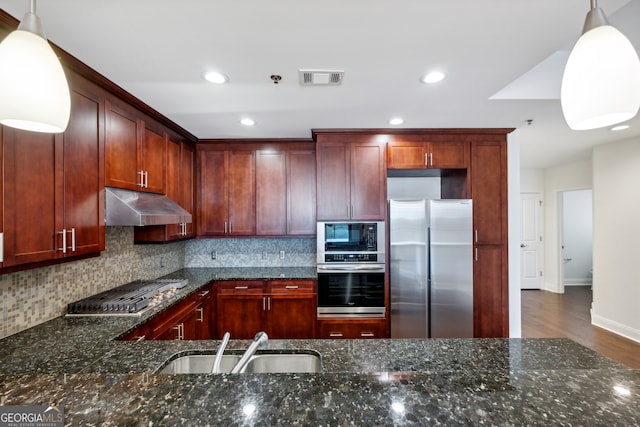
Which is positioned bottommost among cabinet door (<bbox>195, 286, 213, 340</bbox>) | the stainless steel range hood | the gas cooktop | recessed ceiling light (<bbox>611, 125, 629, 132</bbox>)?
cabinet door (<bbox>195, 286, 213, 340</bbox>)

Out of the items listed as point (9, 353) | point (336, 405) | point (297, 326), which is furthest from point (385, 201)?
point (9, 353)

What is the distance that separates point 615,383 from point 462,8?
1520 millimetres

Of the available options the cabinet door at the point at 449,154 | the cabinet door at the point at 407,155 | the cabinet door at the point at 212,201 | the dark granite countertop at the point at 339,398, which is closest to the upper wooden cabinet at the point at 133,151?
the cabinet door at the point at 212,201

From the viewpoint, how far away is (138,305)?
209 centimetres

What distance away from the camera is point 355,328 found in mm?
3098

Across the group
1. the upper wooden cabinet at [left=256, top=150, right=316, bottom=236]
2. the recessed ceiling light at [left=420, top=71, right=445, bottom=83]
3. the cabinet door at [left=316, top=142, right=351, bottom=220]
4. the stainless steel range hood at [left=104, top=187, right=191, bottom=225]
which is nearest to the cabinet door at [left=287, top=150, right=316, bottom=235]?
the upper wooden cabinet at [left=256, top=150, right=316, bottom=236]

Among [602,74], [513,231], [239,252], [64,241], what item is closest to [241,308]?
[239,252]

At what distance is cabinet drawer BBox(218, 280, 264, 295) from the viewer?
3.21m

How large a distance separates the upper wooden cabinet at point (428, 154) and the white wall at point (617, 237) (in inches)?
104

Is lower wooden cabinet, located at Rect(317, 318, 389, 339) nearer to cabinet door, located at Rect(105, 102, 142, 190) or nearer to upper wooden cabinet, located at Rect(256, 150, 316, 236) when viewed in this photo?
upper wooden cabinet, located at Rect(256, 150, 316, 236)

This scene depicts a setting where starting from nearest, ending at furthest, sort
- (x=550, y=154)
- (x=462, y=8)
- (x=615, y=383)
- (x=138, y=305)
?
(x=615, y=383) < (x=462, y=8) < (x=138, y=305) < (x=550, y=154)

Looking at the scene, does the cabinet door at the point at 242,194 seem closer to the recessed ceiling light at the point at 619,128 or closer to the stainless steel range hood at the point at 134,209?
the stainless steel range hood at the point at 134,209

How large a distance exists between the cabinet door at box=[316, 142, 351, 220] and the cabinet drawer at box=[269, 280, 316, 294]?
0.75 metres

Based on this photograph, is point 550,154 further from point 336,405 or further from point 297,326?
point 336,405
